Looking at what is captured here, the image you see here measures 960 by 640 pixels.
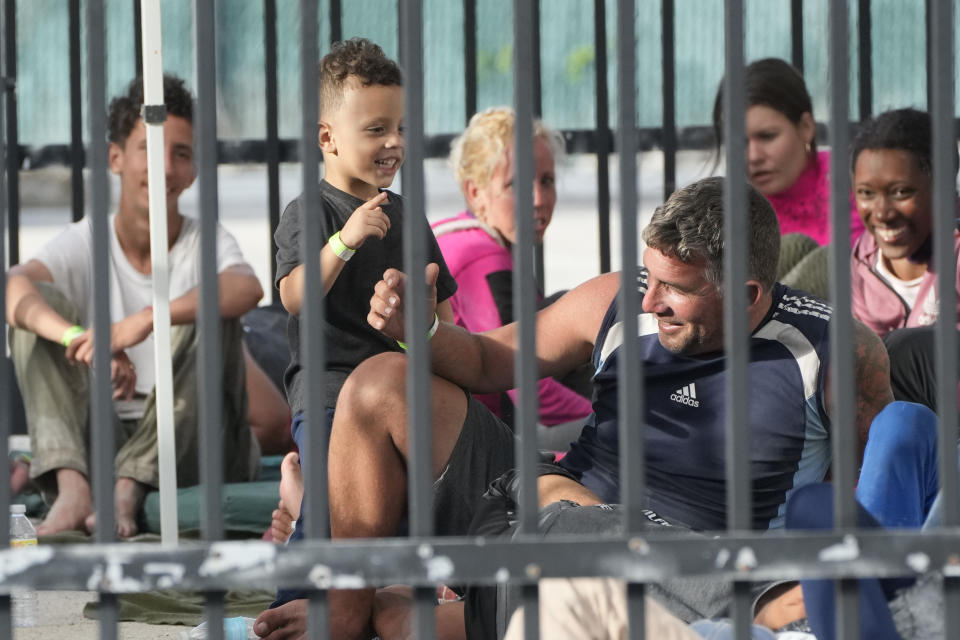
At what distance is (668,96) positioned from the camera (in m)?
4.58

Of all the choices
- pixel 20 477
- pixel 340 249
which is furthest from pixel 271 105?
pixel 340 249

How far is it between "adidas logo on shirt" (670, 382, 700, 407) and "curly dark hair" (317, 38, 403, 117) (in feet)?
3.07

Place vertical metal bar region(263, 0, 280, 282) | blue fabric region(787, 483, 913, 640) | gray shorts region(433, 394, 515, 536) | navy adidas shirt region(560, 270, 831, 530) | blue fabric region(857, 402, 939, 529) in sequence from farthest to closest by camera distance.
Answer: vertical metal bar region(263, 0, 280, 282) < gray shorts region(433, 394, 515, 536) < navy adidas shirt region(560, 270, 831, 530) < blue fabric region(857, 402, 939, 529) < blue fabric region(787, 483, 913, 640)

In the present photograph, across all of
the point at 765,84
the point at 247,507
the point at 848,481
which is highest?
the point at 765,84

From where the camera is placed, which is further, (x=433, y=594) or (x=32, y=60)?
(x=32, y=60)

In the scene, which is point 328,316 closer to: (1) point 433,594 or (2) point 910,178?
(1) point 433,594

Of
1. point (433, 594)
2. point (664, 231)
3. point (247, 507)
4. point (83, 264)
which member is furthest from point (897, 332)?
point (83, 264)

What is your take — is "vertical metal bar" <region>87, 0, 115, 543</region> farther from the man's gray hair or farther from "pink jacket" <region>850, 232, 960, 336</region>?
"pink jacket" <region>850, 232, 960, 336</region>

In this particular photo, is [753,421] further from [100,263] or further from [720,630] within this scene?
[100,263]

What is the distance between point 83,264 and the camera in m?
4.27

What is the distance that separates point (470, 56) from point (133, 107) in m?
1.21

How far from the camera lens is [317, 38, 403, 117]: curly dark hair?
2957mm

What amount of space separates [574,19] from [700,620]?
17.2ft

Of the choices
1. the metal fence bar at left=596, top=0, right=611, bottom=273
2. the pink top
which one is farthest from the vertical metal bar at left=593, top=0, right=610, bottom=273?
the pink top
